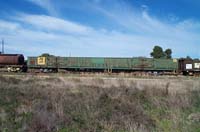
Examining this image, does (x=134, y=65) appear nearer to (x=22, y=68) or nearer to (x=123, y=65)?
(x=123, y=65)

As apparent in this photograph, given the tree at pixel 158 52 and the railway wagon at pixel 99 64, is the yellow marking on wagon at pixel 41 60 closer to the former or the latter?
the railway wagon at pixel 99 64

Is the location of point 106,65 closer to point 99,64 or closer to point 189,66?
point 99,64

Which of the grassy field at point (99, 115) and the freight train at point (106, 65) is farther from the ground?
the freight train at point (106, 65)

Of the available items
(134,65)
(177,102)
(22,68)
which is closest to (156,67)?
(134,65)

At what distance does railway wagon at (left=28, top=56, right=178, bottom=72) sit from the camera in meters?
46.8

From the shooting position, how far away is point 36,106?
421 inches

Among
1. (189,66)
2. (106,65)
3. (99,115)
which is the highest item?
(106,65)

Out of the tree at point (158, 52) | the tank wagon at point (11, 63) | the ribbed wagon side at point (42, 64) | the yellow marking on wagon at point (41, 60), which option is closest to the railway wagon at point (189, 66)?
the ribbed wagon side at point (42, 64)

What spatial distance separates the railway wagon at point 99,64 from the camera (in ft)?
153

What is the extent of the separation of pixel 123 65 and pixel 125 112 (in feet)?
121

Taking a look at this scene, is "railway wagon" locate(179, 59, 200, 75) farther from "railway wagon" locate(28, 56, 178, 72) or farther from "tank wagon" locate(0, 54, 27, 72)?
"tank wagon" locate(0, 54, 27, 72)

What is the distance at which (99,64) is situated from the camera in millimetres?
47094

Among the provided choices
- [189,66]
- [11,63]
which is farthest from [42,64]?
[189,66]

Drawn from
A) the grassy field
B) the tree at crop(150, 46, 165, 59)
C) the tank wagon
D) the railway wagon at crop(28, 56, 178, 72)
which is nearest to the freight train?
the railway wagon at crop(28, 56, 178, 72)
